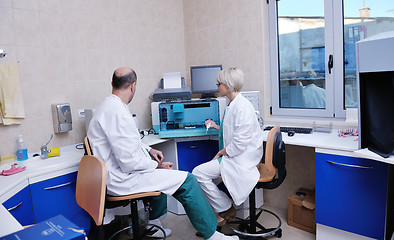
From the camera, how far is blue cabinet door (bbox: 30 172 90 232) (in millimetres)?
1981

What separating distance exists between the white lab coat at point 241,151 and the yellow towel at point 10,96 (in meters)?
1.59

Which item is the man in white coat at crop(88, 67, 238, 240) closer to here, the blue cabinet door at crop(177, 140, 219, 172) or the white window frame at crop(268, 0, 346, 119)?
the blue cabinet door at crop(177, 140, 219, 172)

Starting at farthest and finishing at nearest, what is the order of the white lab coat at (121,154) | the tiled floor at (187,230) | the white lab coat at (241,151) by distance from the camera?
the tiled floor at (187,230)
the white lab coat at (241,151)
the white lab coat at (121,154)

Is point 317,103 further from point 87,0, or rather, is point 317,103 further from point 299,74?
point 87,0

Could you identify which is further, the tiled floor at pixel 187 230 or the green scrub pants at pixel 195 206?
the tiled floor at pixel 187 230

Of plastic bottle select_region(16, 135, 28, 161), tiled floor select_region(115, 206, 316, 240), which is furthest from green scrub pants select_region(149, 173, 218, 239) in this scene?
plastic bottle select_region(16, 135, 28, 161)

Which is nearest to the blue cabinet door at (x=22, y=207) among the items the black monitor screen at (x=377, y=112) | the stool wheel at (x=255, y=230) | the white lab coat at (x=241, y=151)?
the white lab coat at (x=241, y=151)

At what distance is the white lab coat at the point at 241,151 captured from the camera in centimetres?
224

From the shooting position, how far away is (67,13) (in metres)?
2.67

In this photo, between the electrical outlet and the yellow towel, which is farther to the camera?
the electrical outlet

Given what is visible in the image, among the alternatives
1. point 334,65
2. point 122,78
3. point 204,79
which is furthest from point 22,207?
point 334,65

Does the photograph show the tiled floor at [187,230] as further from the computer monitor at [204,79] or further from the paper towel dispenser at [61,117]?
the computer monitor at [204,79]

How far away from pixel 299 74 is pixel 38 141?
7.96 feet

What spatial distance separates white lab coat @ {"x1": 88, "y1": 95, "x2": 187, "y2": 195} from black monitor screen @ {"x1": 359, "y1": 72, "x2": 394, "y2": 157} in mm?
1245
